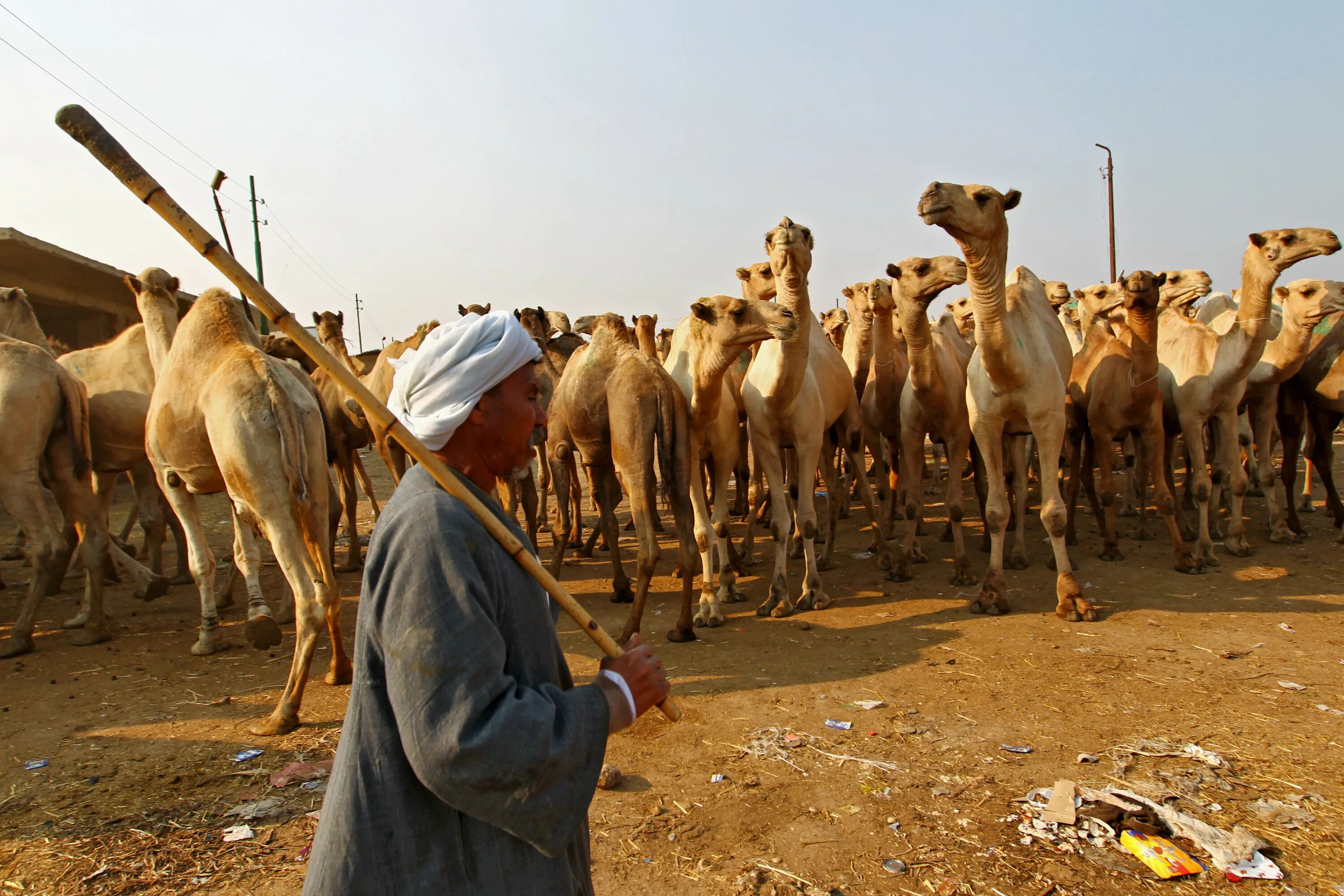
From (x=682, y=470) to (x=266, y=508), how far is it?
3.02 m

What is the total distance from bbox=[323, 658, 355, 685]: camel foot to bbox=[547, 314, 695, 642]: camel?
76.1 inches

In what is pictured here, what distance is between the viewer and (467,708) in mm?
1532

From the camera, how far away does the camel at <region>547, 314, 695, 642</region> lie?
654 cm

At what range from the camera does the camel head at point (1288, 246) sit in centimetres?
759

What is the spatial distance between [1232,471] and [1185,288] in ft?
11.4

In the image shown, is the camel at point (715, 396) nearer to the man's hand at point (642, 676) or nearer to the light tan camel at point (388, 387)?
the light tan camel at point (388, 387)

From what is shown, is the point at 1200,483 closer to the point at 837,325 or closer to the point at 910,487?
the point at 910,487

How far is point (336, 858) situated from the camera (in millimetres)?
1695

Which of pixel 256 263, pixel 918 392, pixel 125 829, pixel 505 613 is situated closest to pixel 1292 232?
pixel 918 392

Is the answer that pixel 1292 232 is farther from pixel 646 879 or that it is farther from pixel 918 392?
pixel 646 879

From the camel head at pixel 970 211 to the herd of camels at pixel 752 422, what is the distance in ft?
0.06

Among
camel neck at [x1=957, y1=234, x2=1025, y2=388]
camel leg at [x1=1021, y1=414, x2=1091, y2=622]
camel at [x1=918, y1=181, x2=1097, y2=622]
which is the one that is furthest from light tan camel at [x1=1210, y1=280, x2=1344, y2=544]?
camel neck at [x1=957, y1=234, x2=1025, y2=388]

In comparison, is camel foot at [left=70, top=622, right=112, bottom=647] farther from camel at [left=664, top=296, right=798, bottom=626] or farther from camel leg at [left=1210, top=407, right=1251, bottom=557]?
camel leg at [left=1210, top=407, right=1251, bottom=557]

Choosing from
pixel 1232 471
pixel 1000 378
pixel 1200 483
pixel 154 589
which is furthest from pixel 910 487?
pixel 154 589
